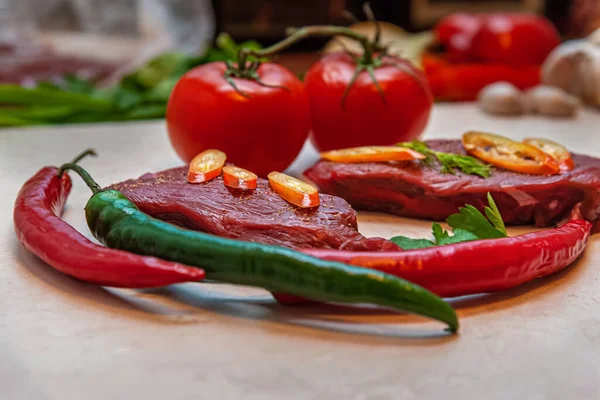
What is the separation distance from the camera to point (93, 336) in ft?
3.82

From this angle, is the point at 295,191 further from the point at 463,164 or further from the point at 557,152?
the point at 557,152

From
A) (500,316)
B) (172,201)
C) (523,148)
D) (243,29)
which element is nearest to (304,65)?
(243,29)

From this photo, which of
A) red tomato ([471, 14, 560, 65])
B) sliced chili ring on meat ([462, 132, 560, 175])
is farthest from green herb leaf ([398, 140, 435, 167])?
red tomato ([471, 14, 560, 65])

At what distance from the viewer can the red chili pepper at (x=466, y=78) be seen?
3561 millimetres

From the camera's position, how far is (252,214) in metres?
1.46

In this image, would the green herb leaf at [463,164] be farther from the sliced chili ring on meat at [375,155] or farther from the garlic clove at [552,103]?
the garlic clove at [552,103]

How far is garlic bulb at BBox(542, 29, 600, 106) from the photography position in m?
3.12

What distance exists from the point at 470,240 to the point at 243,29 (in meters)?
3.95

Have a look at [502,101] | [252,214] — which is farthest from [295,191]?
[502,101]

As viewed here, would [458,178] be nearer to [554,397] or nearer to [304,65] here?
[554,397]

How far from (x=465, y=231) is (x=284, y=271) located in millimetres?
477

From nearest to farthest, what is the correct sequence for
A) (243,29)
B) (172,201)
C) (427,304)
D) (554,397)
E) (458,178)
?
(554,397), (427,304), (172,201), (458,178), (243,29)

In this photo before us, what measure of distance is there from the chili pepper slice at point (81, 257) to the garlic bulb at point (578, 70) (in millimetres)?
2458

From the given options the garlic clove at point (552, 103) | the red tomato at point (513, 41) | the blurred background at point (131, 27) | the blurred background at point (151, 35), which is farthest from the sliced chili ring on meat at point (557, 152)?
the blurred background at point (131, 27)
